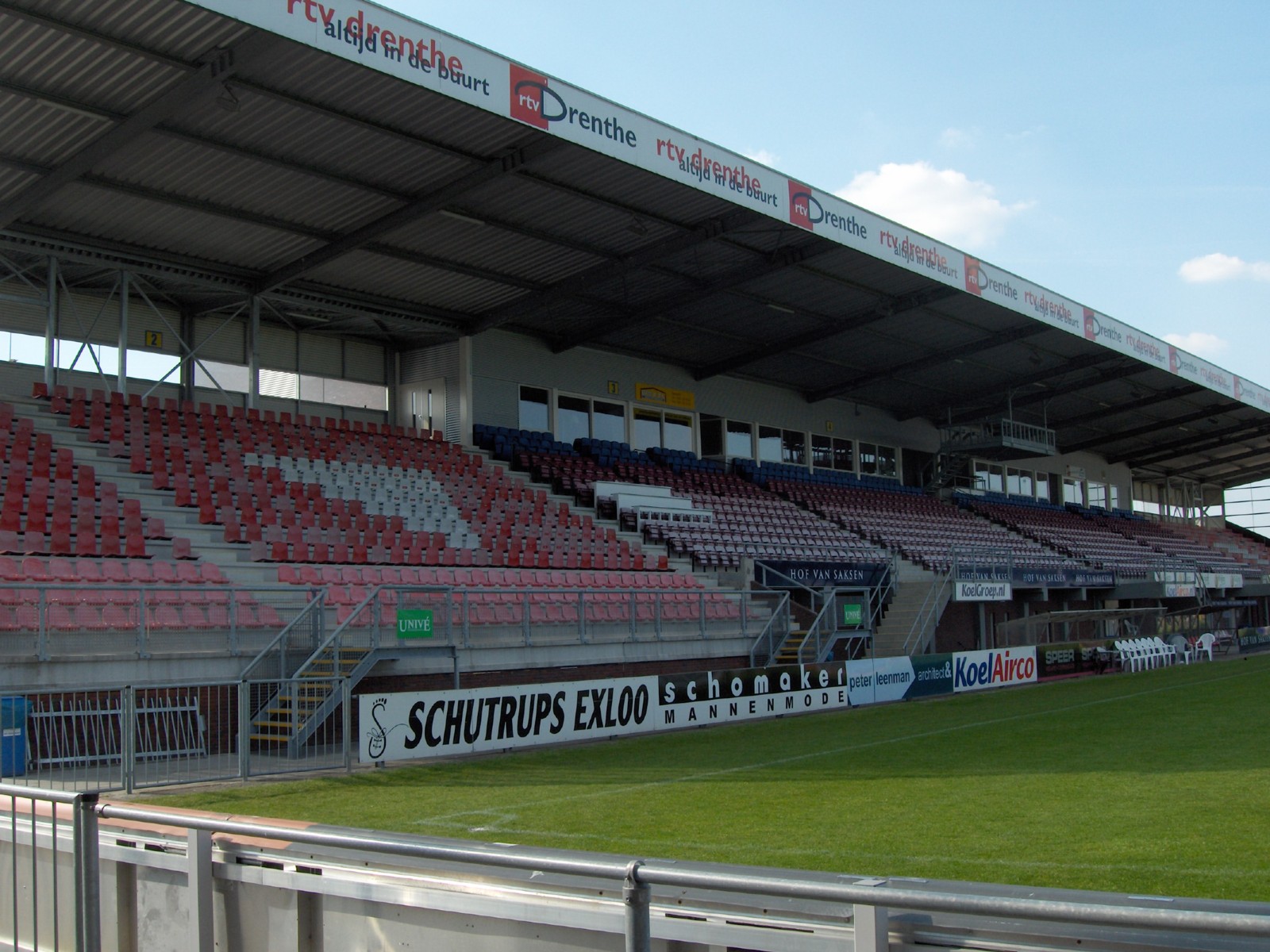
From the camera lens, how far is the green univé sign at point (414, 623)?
17172 millimetres

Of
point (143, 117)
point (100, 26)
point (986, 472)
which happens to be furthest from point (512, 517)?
point (986, 472)

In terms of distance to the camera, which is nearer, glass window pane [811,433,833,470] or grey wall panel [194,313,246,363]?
grey wall panel [194,313,246,363]

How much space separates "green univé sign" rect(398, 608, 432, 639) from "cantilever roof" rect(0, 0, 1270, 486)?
8010mm

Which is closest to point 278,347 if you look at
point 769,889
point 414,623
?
point 414,623

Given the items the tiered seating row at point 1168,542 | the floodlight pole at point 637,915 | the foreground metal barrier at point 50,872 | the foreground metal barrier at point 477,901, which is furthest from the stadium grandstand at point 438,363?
the floodlight pole at point 637,915

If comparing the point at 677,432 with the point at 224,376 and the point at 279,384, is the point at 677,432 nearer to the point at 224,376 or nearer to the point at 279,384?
the point at 279,384

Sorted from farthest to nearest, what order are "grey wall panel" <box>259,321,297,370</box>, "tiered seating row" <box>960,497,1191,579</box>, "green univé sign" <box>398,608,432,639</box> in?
"tiered seating row" <box>960,497,1191,579</box> → "grey wall panel" <box>259,321,297,370</box> → "green univé sign" <box>398,608,432,639</box>

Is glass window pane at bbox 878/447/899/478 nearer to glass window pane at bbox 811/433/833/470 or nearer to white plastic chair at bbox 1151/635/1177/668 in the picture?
glass window pane at bbox 811/433/833/470

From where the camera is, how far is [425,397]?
30.2 meters

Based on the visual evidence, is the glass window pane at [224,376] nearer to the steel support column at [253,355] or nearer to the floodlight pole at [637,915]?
the steel support column at [253,355]

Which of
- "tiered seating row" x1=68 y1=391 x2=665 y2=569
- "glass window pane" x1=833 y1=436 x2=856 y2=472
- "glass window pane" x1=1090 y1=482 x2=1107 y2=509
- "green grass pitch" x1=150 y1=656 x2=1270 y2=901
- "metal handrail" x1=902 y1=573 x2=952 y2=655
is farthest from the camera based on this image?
"glass window pane" x1=1090 y1=482 x2=1107 y2=509

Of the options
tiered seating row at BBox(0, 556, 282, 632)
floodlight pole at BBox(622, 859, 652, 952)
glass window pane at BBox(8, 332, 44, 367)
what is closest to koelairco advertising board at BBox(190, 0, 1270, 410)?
tiered seating row at BBox(0, 556, 282, 632)

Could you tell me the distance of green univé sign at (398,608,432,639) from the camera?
56.3ft

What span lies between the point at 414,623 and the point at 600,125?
9.43 m
